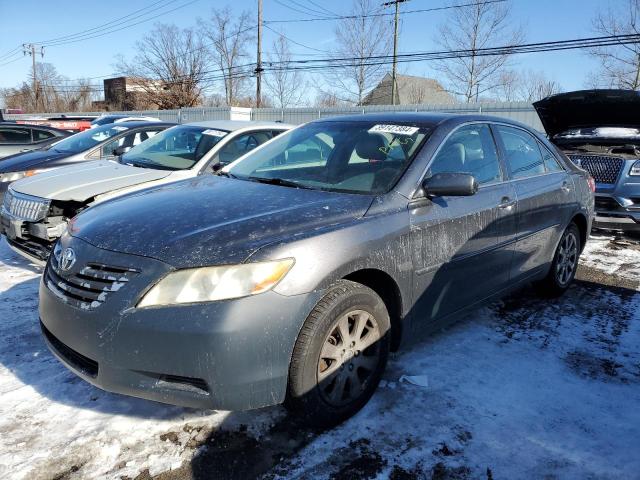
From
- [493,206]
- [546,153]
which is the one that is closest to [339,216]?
[493,206]

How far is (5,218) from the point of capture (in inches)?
191

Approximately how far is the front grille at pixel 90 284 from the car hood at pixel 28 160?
15.9 ft

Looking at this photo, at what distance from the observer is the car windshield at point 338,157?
3.13m

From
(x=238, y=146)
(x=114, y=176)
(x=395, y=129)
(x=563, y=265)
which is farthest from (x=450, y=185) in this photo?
(x=114, y=176)

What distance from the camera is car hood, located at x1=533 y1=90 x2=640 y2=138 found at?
251 inches

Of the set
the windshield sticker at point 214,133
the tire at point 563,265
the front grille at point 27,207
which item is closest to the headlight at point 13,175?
the front grille at point 27,207

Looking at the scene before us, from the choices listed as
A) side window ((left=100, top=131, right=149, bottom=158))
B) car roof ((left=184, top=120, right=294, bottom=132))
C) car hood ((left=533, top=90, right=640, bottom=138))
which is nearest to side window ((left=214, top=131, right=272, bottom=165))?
car roof ((left=184, top=120, right=294, bottom=132))

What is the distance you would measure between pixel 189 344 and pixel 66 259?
0.91 m

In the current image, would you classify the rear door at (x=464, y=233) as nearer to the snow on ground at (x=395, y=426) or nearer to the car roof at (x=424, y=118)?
the car roof at (x=424, y=118)

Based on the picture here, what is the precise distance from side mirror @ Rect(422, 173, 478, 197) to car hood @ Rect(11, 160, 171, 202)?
3.16 meters

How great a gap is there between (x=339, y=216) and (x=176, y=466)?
1421 millimetres

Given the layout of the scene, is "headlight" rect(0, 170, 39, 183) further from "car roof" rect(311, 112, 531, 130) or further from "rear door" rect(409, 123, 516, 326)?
"rear door" rect(409, 123, 516, 326)

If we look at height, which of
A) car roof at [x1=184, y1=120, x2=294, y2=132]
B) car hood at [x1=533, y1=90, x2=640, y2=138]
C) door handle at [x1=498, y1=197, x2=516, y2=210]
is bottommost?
door handle at [x1=498, y1=197, x2=516, y2=210]

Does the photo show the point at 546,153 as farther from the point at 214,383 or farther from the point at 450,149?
the point at 214,383
